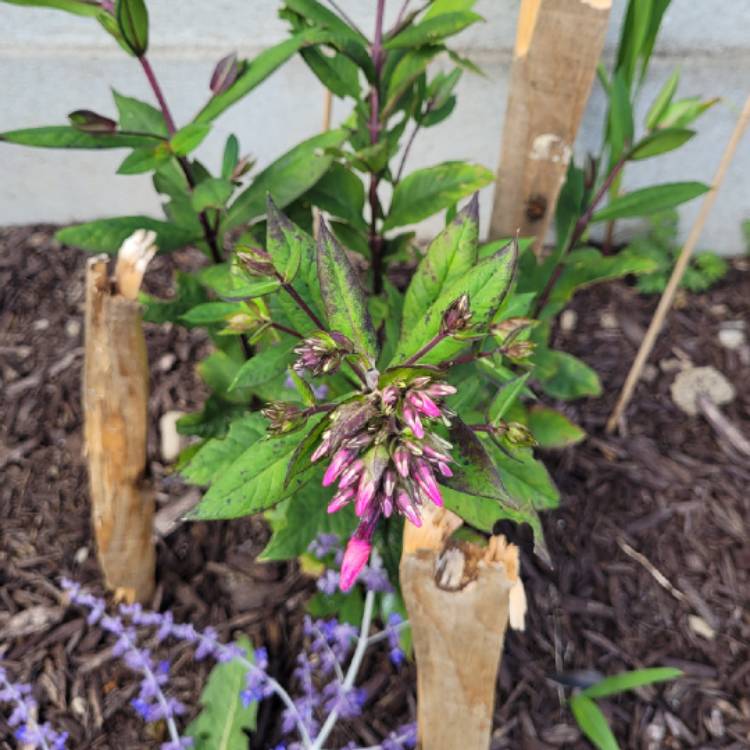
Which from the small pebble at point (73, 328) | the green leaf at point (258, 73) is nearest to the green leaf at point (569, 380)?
the green leaf at point (258, 73)

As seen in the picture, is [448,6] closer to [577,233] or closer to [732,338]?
[577,233]

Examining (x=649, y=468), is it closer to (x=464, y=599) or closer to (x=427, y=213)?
(x=427, y=213)

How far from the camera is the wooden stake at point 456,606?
0.88 meters

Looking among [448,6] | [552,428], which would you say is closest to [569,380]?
[552,428]

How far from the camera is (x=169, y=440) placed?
1.83m

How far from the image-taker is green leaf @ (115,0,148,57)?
1.02 metres

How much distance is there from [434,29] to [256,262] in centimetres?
51

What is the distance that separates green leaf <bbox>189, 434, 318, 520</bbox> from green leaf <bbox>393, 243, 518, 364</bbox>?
185 mm

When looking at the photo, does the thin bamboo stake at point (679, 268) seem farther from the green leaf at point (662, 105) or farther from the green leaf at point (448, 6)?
the green leaf at point (448, 6)

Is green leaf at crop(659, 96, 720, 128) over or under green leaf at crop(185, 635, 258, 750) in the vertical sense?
over

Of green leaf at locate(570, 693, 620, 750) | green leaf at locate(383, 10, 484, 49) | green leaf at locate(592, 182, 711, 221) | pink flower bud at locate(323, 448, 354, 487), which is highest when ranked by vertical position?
green leaf at locate(383, 10, 484, 49)

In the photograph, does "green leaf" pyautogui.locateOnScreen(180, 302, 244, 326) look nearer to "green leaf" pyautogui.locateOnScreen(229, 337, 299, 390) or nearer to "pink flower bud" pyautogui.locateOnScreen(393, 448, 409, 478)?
"green leaf" pyautogui.locateOnScreen(229, 337, 299, 390)

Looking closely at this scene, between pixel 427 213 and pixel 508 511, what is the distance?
0.56 metres

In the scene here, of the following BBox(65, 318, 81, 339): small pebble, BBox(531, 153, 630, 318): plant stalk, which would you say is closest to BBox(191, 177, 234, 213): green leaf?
BBox(531, 153, 630, 318): plant stalk
